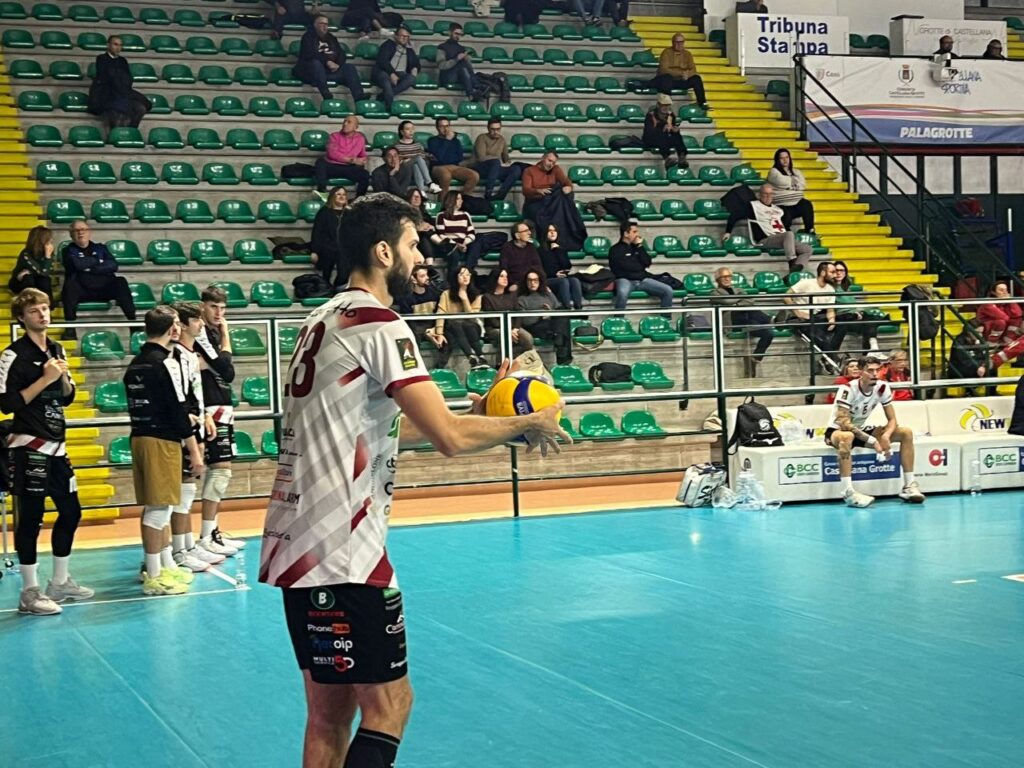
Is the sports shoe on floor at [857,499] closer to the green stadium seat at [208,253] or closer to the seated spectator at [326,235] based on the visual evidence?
the seated spectator at [326,235]

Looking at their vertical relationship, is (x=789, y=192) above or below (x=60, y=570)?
above

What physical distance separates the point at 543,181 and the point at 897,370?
6234mm

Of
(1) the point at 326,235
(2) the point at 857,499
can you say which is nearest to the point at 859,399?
(2) the point at 857,499

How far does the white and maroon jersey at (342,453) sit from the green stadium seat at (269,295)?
13.2 m

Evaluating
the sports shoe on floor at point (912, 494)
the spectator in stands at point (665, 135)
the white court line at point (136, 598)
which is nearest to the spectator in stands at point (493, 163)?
the spectator in stands at point (665, 135)

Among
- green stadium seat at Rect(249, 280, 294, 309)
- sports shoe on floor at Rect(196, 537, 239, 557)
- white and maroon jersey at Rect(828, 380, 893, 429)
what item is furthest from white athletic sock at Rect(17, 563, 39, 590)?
white and maroon jersey at Rect(828, 380, 893, 429)

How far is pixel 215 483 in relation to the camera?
1112 cm

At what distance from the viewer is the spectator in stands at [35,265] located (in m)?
15.2

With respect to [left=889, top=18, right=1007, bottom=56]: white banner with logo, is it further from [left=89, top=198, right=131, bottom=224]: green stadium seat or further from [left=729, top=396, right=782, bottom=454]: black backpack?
[left=89, top=198, right=131, bottom=224]: green stadium seat

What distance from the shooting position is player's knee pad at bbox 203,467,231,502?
11078 mm

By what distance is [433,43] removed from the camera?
2291 cm

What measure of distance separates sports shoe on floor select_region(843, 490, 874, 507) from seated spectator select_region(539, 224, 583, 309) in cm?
494

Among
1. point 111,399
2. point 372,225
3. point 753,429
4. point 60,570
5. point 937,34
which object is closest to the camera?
point 372,225

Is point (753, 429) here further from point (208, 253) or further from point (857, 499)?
point (208, 253)
